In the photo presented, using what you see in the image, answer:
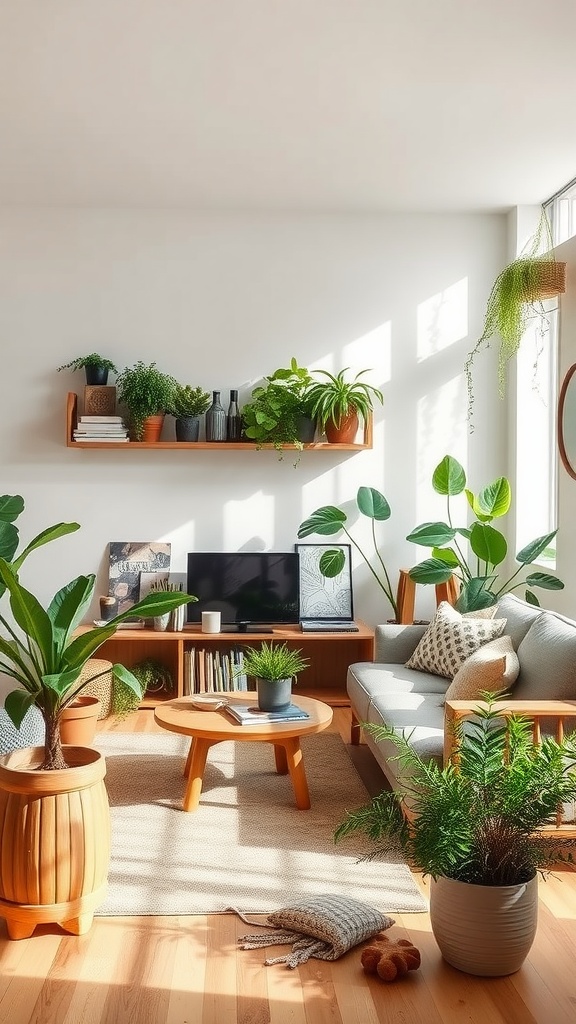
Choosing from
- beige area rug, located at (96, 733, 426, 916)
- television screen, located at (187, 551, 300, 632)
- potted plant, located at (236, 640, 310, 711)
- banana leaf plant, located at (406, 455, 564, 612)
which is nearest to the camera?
beige area rug, located at (96, 733, 426, 916)

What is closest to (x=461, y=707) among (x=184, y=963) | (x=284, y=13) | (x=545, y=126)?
(x=184, y=963)

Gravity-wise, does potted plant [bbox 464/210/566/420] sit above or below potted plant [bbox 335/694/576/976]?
above

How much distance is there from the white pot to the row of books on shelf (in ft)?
9.54

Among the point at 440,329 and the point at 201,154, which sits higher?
the point at 201,154

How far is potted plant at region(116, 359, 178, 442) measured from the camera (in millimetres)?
5484

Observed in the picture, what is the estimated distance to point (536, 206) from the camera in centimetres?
560

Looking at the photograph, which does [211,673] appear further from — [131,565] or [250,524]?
[250,524]

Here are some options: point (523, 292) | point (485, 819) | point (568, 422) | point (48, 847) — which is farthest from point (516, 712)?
point (523, 292)

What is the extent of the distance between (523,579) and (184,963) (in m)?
3.55

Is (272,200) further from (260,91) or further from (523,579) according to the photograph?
(523,579)

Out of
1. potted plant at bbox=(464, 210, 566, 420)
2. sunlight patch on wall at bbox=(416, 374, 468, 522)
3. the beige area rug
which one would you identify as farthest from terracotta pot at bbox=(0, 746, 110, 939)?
sunlight patch on wall at bbox=(416, 374, 468, 522)

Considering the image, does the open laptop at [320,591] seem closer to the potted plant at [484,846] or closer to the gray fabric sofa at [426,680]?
the gray fabric sofa at [426,680]

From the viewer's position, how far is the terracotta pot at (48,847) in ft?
8.95

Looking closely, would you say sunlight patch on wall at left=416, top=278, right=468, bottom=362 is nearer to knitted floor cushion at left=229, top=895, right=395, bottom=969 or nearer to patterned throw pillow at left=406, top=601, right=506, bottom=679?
patterned throw pillow at left=406, top=601, right=506, bottom=679
